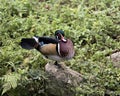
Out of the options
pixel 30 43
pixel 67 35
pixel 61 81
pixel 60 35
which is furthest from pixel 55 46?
pixel 67 35

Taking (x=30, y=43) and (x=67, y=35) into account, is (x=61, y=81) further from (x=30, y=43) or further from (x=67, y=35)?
(x=67, y=35)

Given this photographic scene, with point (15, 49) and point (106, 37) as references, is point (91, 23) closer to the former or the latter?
point (106, 37)

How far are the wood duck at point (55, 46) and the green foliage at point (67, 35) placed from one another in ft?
1.38

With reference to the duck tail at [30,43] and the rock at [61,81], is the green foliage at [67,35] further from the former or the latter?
the duck tail at [30,43]

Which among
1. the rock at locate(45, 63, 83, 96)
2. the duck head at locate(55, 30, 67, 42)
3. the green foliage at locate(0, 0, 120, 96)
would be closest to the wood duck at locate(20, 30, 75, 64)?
the duck head at locate(55, 30, 67, 42)

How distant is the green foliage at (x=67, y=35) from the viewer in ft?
17.4

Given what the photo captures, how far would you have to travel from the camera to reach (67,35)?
677 centimetres

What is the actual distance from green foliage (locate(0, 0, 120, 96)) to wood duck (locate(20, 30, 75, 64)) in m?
0.42

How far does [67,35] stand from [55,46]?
5.81ft

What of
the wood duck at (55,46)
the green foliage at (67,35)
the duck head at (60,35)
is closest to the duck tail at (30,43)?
the wood duck at (55,46)

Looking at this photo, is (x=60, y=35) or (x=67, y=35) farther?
(x=67, y=35)

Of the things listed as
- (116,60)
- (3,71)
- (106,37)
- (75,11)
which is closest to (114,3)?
(75,11)

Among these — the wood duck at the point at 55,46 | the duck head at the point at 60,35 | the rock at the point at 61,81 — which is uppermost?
the duck head at the point at 60,35

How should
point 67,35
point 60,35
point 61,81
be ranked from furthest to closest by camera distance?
1. point 67,35
2. point 61,81
3. point 60,35
